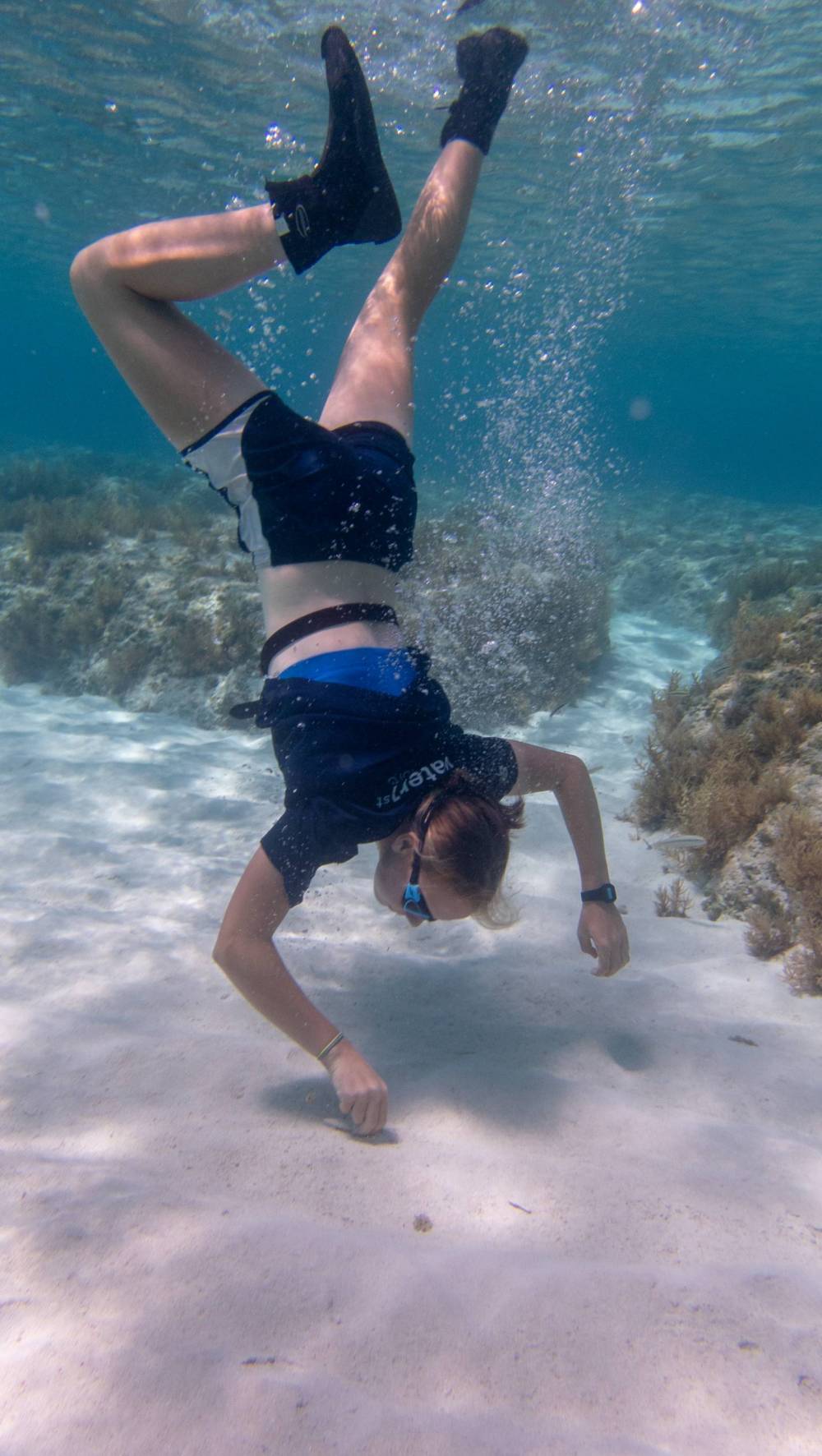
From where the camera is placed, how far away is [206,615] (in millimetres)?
8742

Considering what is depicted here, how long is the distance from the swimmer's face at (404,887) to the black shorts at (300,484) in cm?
133

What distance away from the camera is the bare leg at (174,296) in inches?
116

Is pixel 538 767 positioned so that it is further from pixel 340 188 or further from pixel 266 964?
pixel 340 188

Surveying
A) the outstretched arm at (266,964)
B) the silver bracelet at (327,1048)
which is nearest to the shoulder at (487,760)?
the outstretched arm at (266,964)

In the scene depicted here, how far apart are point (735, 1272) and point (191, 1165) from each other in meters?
1.58

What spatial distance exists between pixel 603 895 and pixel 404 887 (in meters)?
0.99

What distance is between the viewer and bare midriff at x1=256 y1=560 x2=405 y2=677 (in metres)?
3.19

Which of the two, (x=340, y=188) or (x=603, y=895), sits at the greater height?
(x=340, y=188)

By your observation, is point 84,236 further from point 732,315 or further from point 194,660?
point 194,660

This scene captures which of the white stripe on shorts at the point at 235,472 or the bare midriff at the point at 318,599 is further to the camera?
the bare midriff at the point at 318,599

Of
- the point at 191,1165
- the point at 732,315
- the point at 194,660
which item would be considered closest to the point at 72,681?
the point at 194,660

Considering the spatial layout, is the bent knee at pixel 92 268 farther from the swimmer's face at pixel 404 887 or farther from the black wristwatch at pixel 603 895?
the black wristwatch at pixel 603 895

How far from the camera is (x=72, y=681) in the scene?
867 cm

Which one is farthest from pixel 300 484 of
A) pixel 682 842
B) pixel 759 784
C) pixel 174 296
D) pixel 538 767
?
pixel 759 784
